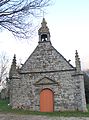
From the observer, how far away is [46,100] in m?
21.5

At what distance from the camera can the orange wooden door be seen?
21.2 metres

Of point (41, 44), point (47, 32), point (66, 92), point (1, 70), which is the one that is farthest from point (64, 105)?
point (1, 70)

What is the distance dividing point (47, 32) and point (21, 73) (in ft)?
19.2

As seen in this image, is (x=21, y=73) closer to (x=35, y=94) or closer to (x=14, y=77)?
(x=14, y=77)

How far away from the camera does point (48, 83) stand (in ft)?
70.8

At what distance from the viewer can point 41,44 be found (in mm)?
23359

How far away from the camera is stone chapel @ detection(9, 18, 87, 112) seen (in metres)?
20.8

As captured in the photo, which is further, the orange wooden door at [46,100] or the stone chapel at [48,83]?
the orange wooden door at [46,100]

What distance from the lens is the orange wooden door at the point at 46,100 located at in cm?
2117

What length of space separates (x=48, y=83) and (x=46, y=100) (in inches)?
71.6

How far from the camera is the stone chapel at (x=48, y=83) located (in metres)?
20.8

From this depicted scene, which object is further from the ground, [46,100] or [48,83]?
[48,83]

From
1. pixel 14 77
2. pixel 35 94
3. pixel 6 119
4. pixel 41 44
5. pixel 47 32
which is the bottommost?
pixel 6 119

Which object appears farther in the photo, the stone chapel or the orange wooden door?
the orange wooden door
